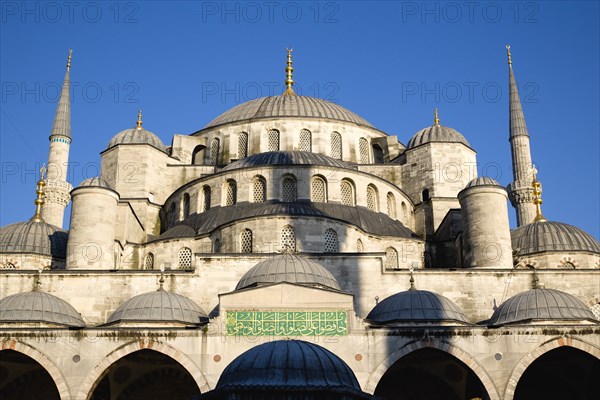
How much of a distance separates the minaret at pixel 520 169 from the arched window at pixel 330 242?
10208 millimetres

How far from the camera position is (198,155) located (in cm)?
3447

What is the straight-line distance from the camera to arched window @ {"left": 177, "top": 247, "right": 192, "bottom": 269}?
86.7ft

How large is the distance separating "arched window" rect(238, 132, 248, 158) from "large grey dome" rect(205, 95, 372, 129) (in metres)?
0.68

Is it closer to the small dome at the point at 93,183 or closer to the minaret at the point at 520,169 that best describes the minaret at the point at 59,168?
the small dome at the point at 93,183

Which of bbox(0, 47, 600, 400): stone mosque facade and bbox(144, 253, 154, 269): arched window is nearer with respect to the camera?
bbox(0, 47, 600, 400): stone mosque facade

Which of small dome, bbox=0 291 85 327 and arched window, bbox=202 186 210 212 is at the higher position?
arched window, bbox=202 186 210 212

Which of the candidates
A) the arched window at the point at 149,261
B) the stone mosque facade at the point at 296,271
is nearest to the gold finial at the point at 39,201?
the stone mosque facade at the point at 296,271

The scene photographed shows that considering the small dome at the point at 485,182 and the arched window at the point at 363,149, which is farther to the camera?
the arched window at the point at 363,149

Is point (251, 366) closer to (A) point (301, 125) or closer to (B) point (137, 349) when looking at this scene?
(B) point (137, 349)

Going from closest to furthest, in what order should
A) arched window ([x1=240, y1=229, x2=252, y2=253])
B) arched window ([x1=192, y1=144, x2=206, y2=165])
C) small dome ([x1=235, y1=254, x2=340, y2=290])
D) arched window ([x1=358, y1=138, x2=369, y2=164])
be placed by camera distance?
1. small dome ([x1=235, y1=254, x2=340, y2=290])
2. arched window ([x1=240, y1=229, x2=252, y2=253])
3. arched window ([x1=358, y1=138, x2=369, y2=164])
4. arched window ([x1=192, y1=144, x2=206, y2=165])

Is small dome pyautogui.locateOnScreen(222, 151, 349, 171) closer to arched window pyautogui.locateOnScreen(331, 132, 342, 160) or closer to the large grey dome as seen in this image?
arched window pyautogui.locateOnScreen(331, 132, 342, 160)

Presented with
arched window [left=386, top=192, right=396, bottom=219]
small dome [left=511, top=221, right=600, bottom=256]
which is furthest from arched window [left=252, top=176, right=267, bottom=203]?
small dome [left=511, top=221, right=600, bottom=256]

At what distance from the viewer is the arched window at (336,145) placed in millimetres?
33562

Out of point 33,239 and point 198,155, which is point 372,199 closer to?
point 198,155
